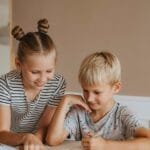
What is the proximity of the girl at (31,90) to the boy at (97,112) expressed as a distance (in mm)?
69

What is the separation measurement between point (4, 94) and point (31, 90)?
0.35 ft

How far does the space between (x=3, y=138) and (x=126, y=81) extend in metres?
1.12

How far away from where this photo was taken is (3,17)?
2.45 m

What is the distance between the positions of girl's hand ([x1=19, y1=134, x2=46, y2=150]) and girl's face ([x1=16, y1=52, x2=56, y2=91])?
0.67 feet

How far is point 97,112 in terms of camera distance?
1361 mm

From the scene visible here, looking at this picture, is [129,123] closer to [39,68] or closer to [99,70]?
[99,70]

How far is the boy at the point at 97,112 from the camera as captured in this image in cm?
128

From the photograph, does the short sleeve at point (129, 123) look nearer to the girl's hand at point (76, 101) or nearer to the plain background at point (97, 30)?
the girl's hand at point (76, 101)

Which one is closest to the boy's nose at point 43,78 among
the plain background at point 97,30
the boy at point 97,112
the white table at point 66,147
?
the boy at point 97,112

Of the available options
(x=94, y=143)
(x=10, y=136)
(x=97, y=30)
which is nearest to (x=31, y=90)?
(x=10, y=136)

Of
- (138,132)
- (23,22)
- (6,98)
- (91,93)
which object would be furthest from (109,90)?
(23,22)

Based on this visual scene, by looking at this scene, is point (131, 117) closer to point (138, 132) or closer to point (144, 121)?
point (138, 132)

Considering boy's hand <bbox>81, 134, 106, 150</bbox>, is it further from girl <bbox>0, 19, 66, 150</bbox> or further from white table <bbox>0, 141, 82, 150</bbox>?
girl <bbox>0, 19, 66, 150</bbox>

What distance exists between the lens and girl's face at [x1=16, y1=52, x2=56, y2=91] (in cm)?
128
